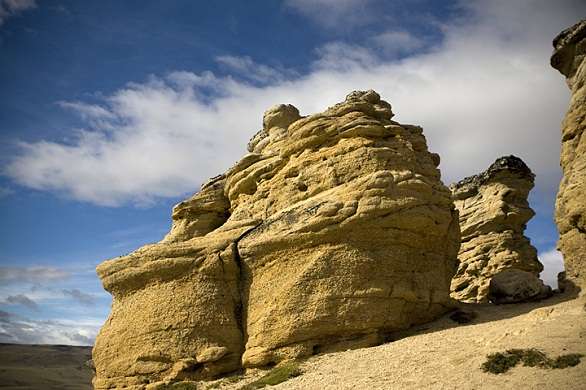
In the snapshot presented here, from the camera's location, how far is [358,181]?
1902 cm

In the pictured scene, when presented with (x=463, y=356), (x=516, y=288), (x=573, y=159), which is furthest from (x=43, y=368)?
(x=573, y=159)

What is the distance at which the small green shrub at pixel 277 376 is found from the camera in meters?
15.5

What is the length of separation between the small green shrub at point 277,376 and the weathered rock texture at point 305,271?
84cm

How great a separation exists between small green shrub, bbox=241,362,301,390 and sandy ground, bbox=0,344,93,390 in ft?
229

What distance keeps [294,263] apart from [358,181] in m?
4.01

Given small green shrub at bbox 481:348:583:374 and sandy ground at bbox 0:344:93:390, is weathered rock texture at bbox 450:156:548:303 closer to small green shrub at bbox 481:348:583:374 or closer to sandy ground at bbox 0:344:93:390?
small green shrub at bbox 481:348:583:374

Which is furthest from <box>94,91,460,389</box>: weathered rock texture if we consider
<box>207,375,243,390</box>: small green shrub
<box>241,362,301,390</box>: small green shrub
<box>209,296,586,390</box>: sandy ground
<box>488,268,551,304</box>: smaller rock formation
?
<box>488,268,551,304</box>: smaller rock formation

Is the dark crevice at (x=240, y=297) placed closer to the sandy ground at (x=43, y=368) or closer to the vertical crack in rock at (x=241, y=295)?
the vertical crack in rock at (x=241, y=295)

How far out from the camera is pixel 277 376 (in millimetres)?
15773

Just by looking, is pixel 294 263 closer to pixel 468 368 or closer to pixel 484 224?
pixel 468 368

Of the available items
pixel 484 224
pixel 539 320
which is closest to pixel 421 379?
pixel 539 320

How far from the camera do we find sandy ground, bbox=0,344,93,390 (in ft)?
292

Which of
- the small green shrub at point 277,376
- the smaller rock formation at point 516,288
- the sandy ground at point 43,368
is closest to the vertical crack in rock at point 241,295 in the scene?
the small green shrub at point 277,376

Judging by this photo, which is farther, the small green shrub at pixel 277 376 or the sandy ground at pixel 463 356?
the small green shrub at pixel 277 376
